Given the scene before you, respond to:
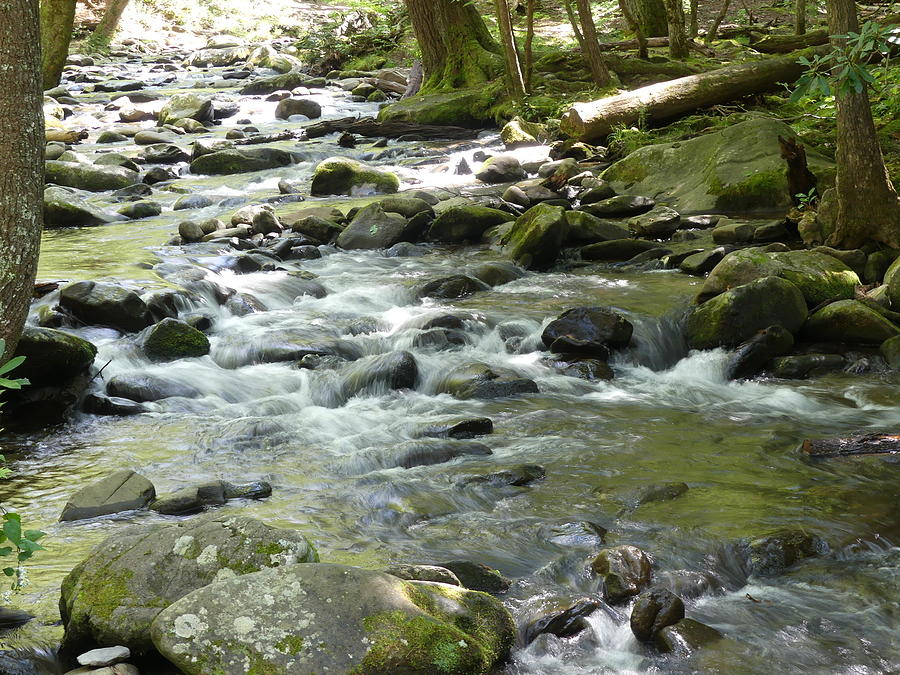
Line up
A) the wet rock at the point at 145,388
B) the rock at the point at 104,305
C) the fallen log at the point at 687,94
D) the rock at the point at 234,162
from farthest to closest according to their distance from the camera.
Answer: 1. the rock at the point at 234,162
2. the fallen log at the point at 687,94
3. the rock at the point at 104,305
4. the wet rock at the point at 145,388

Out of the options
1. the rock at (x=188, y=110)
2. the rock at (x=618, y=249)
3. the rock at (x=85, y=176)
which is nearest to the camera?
the rock at (x=618, y=249)

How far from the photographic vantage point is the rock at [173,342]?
290 inches

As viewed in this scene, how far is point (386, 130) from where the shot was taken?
17.7 meters

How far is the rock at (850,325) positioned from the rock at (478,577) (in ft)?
13.9

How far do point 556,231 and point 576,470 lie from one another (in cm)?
495

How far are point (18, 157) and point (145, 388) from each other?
2823mm

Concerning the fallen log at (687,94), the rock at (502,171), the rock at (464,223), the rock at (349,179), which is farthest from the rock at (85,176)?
the fallen log at (687,94)

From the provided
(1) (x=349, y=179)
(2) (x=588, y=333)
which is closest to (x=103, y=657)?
(2) (x=588, y=333)

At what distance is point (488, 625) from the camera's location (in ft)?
10.7

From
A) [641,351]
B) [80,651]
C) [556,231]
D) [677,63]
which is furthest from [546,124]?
[80,651]

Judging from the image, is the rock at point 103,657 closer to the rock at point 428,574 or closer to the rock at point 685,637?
the rock at point 428,574

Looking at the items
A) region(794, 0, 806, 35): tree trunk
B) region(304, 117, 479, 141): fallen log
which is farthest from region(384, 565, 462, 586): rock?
region(794, 0, 806, 35): tree trunk

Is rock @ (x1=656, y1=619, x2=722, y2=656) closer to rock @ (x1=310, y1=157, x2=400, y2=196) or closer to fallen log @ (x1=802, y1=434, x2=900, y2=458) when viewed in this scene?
fallen log @ (x1=802, y1=434, x2=900, y2=458)

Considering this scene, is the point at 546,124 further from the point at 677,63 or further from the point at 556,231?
the point at 556,231
